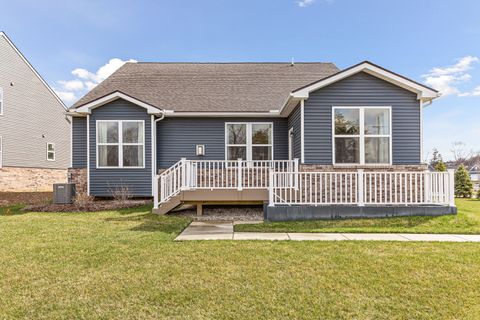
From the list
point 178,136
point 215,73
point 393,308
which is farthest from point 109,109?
point 393,308

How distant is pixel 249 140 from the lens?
1170 centimetres

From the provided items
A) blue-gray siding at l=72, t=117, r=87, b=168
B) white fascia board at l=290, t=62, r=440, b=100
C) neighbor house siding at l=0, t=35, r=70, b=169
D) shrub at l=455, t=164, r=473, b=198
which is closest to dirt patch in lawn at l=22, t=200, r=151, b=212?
blue-gray siding at l=72, t=117, r=87, b=168

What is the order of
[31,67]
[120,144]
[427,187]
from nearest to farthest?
[427,187], [120,144], [31,67]

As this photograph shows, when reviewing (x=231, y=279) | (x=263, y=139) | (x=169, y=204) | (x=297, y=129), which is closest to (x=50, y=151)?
(x=169, y=204)

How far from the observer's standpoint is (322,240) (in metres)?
5.86

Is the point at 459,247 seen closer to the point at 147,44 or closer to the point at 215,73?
the point at 215,73

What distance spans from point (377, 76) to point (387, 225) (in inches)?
174

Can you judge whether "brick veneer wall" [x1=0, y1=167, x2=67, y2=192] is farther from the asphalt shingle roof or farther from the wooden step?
the wooden step

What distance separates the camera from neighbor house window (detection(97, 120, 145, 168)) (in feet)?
36.7

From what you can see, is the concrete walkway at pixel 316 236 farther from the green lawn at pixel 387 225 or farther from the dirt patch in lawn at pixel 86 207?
the dirt patch in lawn at pixel 86 207

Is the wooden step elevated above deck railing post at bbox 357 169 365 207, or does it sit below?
below

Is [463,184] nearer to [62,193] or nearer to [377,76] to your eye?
[377,76]

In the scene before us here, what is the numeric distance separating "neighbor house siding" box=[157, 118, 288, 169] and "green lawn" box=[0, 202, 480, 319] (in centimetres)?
588

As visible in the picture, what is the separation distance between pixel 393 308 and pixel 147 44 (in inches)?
805
